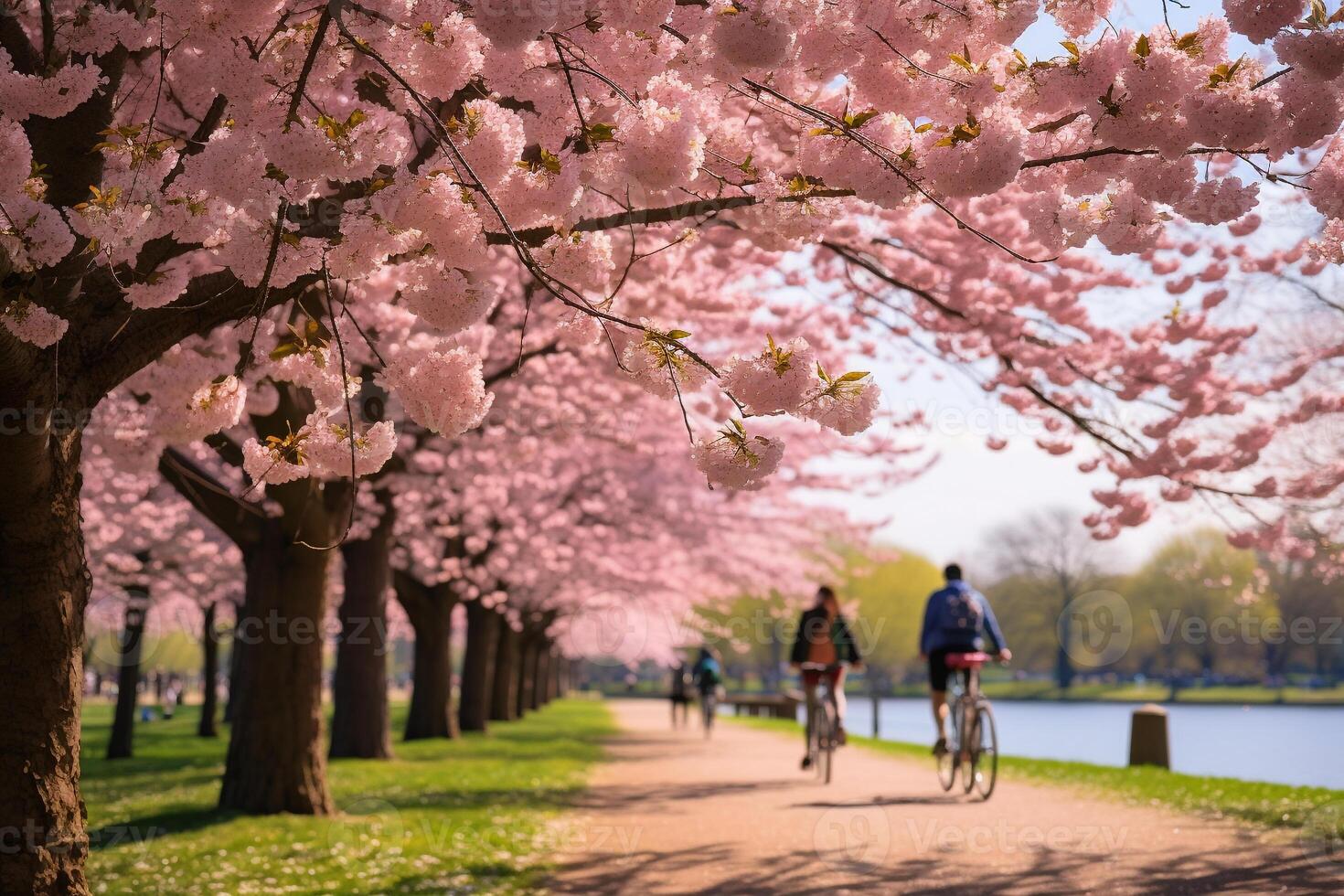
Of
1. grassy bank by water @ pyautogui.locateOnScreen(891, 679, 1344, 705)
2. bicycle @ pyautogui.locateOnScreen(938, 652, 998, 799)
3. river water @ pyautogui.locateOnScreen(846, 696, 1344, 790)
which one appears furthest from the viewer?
grassy bank by water @ pyautogui.locateOnScreen(891, 679, 1344, 705)

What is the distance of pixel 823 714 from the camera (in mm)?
12422

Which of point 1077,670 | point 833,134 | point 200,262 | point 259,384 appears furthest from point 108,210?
point 1077,670

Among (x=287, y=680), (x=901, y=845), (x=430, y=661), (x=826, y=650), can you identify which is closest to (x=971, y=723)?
(x=826, y=650)

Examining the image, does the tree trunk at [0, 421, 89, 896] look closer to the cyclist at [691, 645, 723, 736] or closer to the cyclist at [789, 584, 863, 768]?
the cyclist at [789, 584, 863, 768]

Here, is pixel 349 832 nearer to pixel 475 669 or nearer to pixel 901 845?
pixel 901 845

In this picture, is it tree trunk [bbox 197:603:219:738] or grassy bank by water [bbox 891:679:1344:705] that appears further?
grassy bank by water [bbox 891:679:1344:705]

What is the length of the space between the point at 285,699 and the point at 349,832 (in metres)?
1.49

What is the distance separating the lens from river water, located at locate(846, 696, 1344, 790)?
18859 millimetres

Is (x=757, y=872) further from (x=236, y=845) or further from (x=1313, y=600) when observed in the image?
(x=1313, y=600)

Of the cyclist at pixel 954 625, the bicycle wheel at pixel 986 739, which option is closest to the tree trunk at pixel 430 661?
the cyclist at pixel 954 625

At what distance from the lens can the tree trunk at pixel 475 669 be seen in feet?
84.1

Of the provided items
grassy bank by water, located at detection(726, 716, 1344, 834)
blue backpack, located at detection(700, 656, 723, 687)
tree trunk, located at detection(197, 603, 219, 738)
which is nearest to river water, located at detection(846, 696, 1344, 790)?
grassy bank by water, located at detection(726, 716, 1344, 834)

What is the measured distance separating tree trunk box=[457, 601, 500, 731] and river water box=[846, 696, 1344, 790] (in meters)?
10.3

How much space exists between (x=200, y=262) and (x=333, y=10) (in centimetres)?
659
